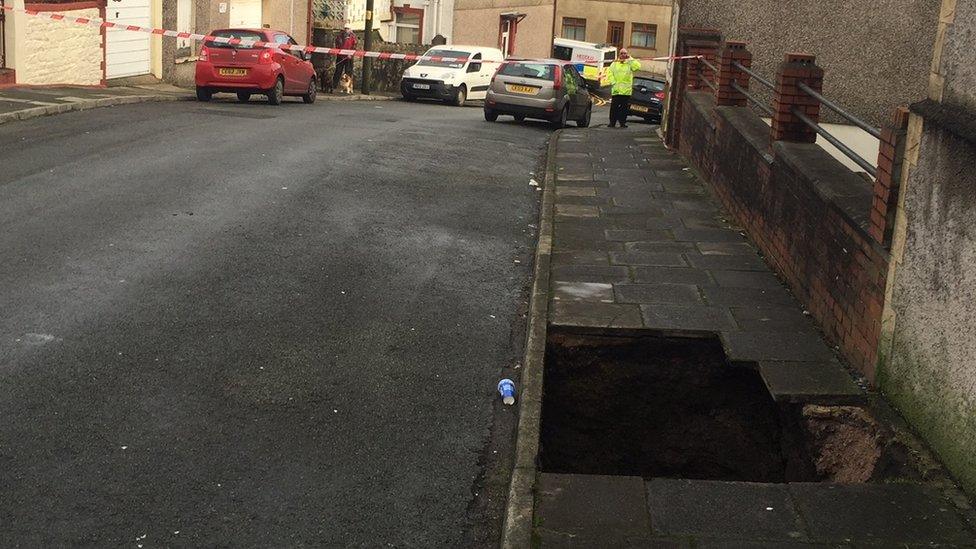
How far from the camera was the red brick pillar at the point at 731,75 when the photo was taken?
14742 millimetres

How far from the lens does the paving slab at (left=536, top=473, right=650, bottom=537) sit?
5.31 m

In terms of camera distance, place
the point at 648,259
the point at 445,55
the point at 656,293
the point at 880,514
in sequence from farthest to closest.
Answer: the point at 445,55 < the point at 648,259 < the point at 656,293 < the point at 880,514

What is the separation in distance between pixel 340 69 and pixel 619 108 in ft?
46.8

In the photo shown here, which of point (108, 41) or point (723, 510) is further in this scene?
point (108, 41)

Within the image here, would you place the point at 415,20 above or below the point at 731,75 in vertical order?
above

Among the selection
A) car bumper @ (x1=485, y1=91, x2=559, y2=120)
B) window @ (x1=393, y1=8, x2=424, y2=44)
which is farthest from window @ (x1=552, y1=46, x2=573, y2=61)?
car bumper @ (x1=485, y1=91, x2=559, y2=120)

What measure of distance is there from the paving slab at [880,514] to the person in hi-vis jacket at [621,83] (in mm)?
17774

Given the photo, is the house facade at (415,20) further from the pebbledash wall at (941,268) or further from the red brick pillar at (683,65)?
the pebbledash wall at (941,268)

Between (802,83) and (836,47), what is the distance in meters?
8.37

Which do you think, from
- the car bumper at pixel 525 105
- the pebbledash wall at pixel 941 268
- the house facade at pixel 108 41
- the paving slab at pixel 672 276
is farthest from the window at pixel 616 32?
the pebbledash wall at pixel 941 268

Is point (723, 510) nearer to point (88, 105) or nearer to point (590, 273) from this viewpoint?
point (590, 273)

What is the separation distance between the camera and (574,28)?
64812mm

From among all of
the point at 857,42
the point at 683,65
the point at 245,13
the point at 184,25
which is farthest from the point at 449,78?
the point at 857,42

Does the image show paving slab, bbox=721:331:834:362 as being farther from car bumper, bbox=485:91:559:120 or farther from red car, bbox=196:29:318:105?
red car, bbox=196:29:318:105
